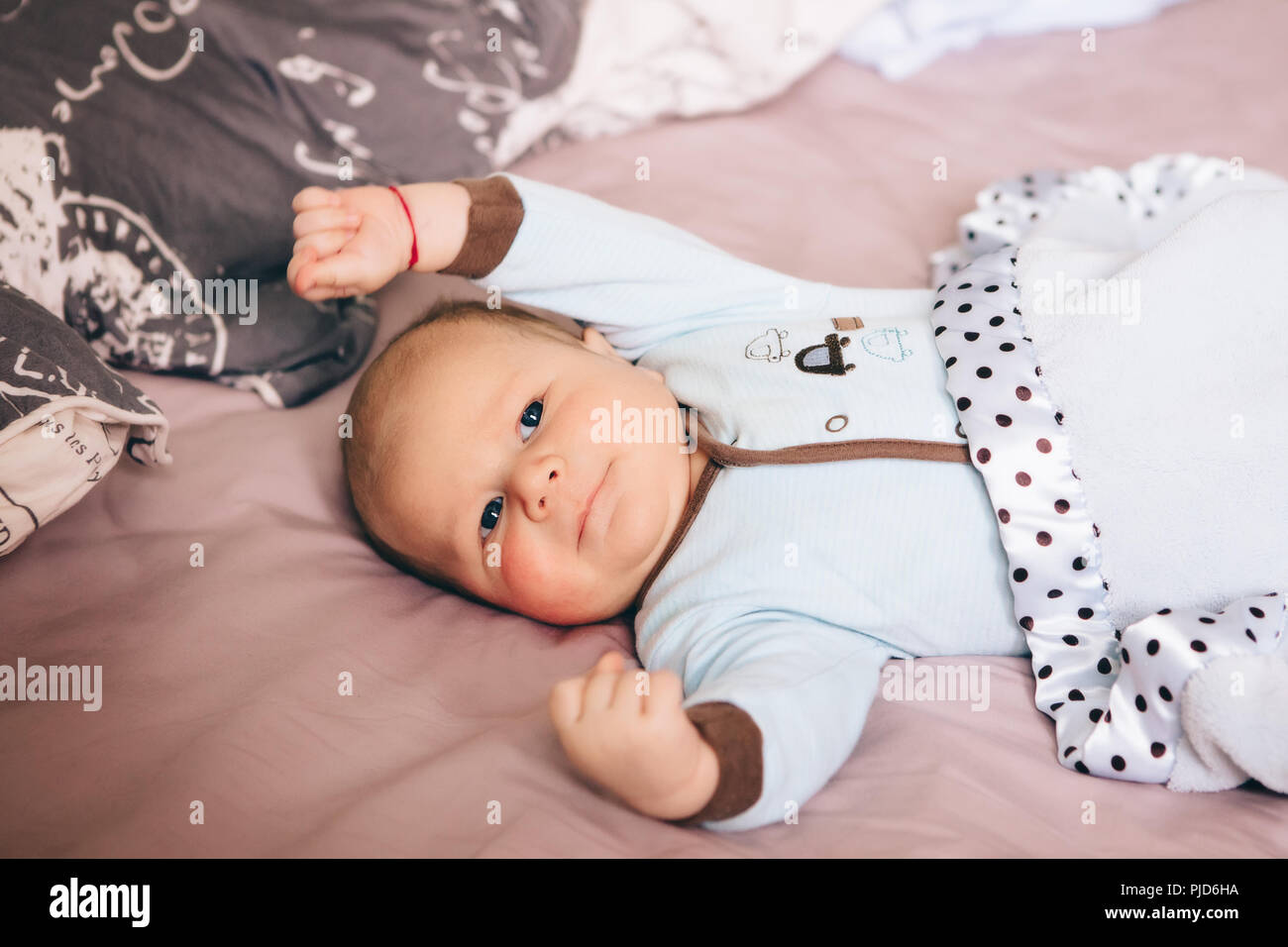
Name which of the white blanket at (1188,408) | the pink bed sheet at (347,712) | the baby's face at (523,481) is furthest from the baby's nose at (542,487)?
the white blanket at (1188,408)

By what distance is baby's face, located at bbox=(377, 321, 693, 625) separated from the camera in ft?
3.36

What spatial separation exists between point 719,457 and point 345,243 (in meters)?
0.49

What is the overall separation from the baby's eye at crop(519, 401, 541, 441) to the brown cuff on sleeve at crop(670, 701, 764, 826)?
0.39 meters

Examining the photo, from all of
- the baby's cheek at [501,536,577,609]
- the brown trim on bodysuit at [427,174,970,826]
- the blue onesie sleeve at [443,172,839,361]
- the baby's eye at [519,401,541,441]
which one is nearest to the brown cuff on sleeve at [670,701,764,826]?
the brown trim on bodysuit at [427,174,970,826]

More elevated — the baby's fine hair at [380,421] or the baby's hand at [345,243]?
the baby's hand at [345,243]

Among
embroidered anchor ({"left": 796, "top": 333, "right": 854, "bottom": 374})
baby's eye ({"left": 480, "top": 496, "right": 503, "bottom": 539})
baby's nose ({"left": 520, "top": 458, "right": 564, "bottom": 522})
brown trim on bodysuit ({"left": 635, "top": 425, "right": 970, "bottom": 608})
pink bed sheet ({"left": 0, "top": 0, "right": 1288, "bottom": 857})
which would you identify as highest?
embroidered anchor ({"left": 796, "top": 333, "right": 854, "bottom": 374})

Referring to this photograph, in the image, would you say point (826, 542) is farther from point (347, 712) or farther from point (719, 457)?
point (347, 712)

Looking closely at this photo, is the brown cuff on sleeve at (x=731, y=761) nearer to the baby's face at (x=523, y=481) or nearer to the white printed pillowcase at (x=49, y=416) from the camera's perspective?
the baby's face at (x=523, y=481)

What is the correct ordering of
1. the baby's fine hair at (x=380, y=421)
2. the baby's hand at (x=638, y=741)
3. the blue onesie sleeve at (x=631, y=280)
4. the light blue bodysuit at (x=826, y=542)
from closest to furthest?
the baby's hand at (x=638, y=741)
the light blue bodysuit at (x=826, y=542)
the baby's fine hair at (x=380, y=421)
the blue onesie sleeve at (x=631, y=280)

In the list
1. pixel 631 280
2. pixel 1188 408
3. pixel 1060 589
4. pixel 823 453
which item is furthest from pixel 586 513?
pixel 1188 408

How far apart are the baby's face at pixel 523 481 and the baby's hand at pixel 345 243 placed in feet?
0.34

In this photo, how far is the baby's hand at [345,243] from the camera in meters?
1.07

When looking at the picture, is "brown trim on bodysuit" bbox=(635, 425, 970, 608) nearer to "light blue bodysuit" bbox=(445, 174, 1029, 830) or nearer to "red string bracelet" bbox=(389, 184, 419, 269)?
"light blue bodysuit" bbox=(445, 174, 1029, 830)
